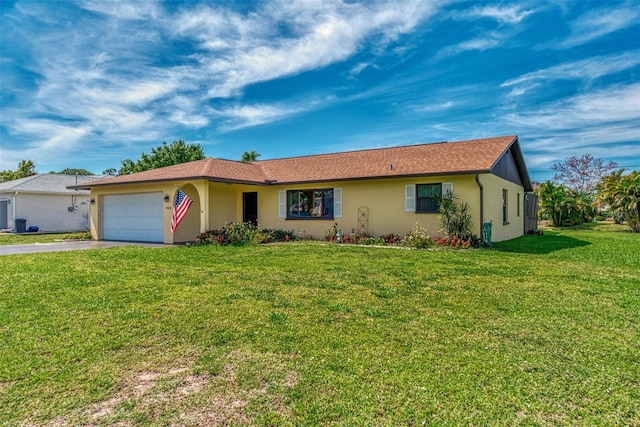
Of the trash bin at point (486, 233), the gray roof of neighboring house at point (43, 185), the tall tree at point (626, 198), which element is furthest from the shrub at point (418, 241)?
the gray roof of neighboring house at point (43, 185)

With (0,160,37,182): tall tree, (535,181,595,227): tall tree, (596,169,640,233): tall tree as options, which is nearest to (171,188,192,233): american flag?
(596,169,640,233): tall tree

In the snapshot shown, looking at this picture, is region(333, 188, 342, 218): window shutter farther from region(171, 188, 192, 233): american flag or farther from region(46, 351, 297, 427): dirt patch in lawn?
region(46, 351, 297, 427): dirt patch in lawn

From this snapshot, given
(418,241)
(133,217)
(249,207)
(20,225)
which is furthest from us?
(20,225)

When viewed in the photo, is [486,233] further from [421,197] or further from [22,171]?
[22,171]

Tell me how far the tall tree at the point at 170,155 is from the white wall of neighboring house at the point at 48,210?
38.8 feet

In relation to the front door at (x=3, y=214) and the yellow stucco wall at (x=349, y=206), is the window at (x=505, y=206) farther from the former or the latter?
the front door at (x=3, y=214)

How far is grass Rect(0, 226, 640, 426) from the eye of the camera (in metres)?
2.64

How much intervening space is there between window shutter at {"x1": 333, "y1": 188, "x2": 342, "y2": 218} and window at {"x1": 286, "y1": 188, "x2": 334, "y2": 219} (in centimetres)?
21

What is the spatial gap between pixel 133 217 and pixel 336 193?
9134 mm

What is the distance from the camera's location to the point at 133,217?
16219 millimetres

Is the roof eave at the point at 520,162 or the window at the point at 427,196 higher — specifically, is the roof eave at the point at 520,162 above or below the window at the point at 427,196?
above

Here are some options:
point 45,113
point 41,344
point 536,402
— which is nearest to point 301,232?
point 41,344

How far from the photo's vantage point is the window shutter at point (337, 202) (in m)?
15.2

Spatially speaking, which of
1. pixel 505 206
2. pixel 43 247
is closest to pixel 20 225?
pixel 43 247
